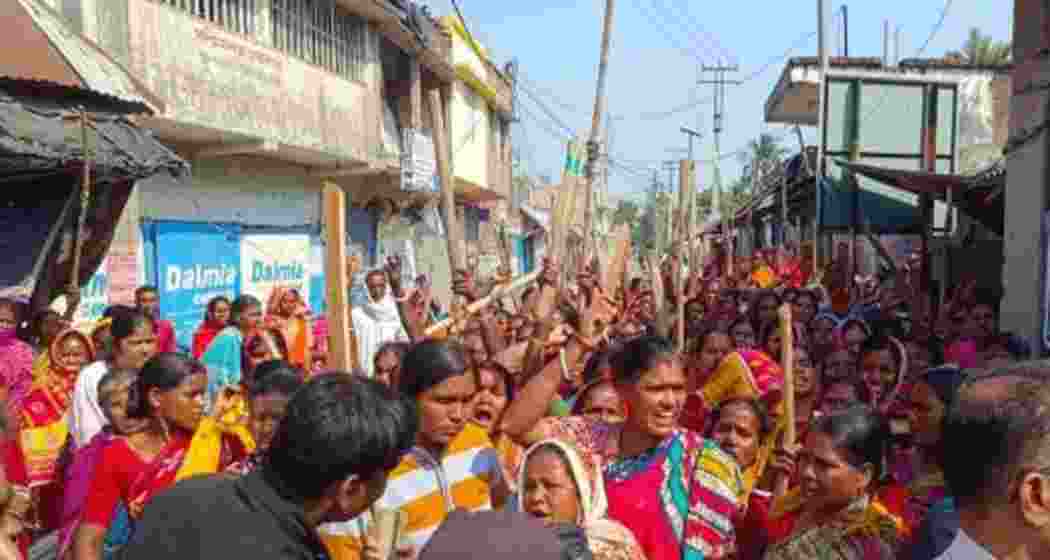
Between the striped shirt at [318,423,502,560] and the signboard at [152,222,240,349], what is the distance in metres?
7.45

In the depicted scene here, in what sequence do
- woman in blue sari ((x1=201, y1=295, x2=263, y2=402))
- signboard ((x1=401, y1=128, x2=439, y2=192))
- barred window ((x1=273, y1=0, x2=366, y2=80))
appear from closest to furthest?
woman in blue sari ((x1=201, y1=295, x2=263, y2=402)) < barred window ((x1=273, y1=0, x2=366, y2=80)) < signboard ((x1=401, y1=128, x2=439, y2=192))

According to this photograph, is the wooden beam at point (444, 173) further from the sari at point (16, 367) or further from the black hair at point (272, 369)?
the sari at point (16, 367)

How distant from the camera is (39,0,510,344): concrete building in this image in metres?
9.10

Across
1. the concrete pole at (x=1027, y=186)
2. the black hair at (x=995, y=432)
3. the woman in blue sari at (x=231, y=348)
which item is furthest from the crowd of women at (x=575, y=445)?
the concrete pole at (x=1027, y=186)

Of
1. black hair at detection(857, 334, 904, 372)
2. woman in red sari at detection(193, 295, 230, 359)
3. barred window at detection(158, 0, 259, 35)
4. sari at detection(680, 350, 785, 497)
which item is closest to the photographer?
sari at detection(680, 350, 785, 497)

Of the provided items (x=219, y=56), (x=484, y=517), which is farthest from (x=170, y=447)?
(x=219, y=56)

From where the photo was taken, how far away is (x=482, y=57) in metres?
21.2

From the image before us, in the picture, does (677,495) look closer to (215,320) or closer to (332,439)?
(332,439)

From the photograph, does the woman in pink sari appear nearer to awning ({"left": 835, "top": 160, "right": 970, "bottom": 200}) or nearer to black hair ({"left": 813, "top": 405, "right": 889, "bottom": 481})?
black hair ({"left": 813, "top": 405, "right": 889, "bottom": 481})

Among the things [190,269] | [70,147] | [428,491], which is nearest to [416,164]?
[190,269]

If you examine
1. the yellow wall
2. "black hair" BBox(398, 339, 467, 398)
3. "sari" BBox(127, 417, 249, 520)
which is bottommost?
"sari" BBox(127, 417, 249, 520)

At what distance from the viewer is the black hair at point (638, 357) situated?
281 centimetres

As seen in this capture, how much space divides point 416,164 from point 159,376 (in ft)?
43.2

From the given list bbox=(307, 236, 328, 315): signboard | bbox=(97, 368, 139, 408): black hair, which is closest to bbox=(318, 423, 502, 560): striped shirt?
bbox=(97, 368, 139, 408): black hair
